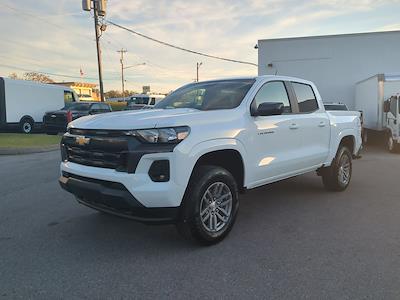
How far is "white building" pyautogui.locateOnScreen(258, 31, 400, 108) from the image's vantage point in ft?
57.5

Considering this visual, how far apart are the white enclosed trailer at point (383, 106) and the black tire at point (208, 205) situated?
949 centimetres

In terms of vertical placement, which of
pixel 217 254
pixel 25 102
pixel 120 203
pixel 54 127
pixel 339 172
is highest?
pixel 25 102

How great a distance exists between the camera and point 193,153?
3908mm

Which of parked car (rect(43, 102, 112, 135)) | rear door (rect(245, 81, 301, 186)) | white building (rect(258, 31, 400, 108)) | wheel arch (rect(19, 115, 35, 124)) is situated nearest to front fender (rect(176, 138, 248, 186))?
rear door (rect(245, 81, 301, 186))

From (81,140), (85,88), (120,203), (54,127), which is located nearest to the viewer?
→ (120,203)

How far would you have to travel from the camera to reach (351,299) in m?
3.10

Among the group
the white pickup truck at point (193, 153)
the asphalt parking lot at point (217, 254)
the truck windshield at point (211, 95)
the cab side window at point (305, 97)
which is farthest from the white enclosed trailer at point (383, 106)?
the truck windshield at point (211, 95)

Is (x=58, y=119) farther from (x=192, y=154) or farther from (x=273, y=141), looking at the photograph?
(x=192, y=154)

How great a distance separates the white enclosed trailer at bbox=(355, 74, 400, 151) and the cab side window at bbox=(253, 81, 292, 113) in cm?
804

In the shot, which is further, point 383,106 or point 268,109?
point 383,106

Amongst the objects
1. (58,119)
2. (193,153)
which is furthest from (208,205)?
(58,119)

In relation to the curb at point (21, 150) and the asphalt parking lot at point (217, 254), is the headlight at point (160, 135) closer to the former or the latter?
the asphalt parking lot at point (217, 254)

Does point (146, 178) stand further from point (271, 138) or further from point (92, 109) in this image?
point (92, 109)

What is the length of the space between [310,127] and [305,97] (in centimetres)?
52
